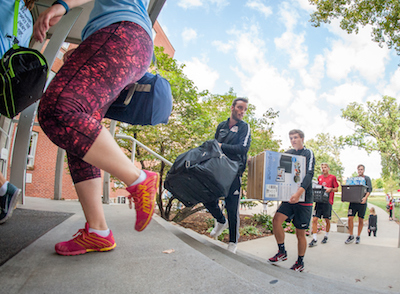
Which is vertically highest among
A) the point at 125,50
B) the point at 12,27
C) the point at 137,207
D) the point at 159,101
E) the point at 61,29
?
the point at 61,29

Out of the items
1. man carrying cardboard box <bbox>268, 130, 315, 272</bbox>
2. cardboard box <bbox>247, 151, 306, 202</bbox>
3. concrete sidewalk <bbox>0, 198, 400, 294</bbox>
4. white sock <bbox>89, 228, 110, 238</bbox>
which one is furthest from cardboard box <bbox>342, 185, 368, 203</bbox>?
white sock <bbox>89, 228, 110, 238</bbox>

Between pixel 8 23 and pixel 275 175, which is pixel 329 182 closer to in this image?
pixel 275 175

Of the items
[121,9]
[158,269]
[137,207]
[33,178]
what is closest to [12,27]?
[121,9]

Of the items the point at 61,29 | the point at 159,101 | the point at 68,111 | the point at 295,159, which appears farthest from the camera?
the point at 295,159

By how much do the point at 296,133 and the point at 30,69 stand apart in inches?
143

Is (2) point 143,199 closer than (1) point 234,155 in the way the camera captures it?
Yes

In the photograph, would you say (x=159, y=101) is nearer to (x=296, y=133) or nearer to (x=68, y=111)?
(x=68, y=111)

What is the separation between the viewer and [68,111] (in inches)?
40.1

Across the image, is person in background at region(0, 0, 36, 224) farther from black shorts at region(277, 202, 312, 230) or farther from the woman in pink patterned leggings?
black shorts at region(277, 202, 312, 230)

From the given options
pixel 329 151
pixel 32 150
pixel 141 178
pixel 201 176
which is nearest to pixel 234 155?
pixel 201 176

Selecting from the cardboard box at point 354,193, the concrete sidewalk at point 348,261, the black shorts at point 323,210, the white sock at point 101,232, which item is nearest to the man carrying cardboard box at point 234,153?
the concrete sidewalk at point 348,261

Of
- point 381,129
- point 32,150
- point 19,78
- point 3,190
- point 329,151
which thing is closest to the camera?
point 19,78

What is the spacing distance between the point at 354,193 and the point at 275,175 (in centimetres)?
478

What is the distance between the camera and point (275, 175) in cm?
319
